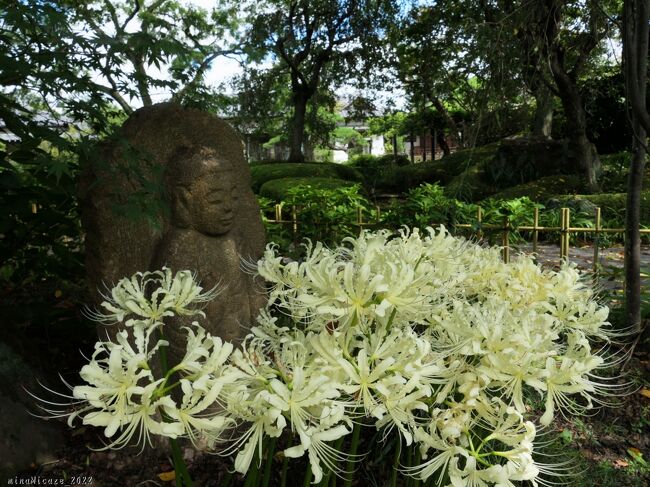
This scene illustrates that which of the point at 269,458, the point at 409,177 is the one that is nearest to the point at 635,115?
the point at 269,458

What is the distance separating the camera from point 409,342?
0.87 m

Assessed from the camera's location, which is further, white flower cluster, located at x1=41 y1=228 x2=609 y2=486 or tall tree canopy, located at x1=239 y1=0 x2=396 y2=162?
tall tree canopy, located at x1=239 y1=0 x2=396 y2=162

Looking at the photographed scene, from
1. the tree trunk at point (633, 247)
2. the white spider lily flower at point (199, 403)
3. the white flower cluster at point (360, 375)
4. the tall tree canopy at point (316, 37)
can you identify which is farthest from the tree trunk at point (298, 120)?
the white spider lily flower at point (199, 403)

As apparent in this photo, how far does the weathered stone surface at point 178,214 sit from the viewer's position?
9.06 ft

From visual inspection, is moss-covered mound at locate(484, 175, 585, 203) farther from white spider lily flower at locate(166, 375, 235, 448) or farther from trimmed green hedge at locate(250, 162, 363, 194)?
white spider lily flower at locate(166, 375, 235, 448)

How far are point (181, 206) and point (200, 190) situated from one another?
0.15 metres

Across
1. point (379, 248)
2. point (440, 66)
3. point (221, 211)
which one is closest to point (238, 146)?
point (221, 211)

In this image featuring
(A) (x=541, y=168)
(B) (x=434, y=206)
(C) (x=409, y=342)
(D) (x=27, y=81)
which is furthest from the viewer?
(A) (x=541, y=168)

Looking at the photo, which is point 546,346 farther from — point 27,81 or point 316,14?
point 316,14

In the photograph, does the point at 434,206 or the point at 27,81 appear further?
the point at 434,206

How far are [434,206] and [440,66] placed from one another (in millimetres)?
1325

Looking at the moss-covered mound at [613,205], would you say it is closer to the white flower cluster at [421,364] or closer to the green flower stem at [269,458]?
the white flower cluster at [421,364]

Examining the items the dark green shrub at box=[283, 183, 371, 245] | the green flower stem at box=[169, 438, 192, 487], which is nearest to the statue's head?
the green flower stem at box=[169, 438, 192, 487]

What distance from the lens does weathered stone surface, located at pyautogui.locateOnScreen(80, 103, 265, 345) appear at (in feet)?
9.06
